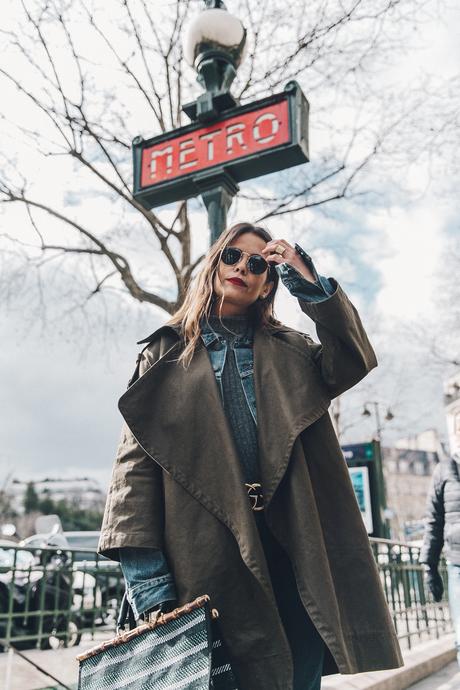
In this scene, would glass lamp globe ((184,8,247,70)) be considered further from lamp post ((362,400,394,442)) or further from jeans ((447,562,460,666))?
lamp post ((362,400,394,442))

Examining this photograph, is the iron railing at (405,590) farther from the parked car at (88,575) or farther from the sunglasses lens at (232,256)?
the sunglasses lens at (232,256)

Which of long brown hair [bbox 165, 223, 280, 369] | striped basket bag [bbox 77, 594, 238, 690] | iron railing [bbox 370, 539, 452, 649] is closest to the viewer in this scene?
striped basket bag [bbox 77, 594, 238, 690]

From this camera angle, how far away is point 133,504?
63.4 inches

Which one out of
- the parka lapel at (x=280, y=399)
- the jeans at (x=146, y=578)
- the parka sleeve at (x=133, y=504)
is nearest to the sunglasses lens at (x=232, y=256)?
the parka lapel at (x=280, y=399)

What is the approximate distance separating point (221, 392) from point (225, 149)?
83.0 inches

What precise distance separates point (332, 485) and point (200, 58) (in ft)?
10.8

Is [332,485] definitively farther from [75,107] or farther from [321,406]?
[75,107]

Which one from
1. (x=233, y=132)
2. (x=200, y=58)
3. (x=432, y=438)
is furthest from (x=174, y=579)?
(x=432, y=438)

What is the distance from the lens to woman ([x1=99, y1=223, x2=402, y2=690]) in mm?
1518

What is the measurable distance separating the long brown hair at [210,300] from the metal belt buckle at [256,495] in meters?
0.49

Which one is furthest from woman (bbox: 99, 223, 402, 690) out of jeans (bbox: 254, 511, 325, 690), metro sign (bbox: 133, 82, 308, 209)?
metro sign (bbox: 133, 82, 308, 209)

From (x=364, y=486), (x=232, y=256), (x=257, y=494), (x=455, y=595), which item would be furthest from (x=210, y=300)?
(x=364, y=486)

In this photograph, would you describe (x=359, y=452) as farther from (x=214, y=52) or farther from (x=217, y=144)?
(x=214, y=52)

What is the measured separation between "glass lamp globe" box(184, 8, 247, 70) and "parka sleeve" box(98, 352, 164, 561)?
10.3ft
